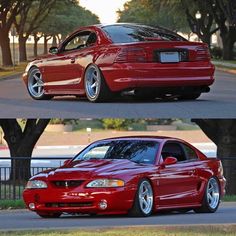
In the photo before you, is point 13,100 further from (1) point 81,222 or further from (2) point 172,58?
(1) point 81,222

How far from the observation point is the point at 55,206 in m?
10.9

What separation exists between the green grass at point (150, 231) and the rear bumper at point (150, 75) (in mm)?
4208

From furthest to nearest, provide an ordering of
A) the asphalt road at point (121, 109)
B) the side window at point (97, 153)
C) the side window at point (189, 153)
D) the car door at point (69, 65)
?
the car door at point (69, 65) → the side window at point (189, 153) → the asphalt road at point (121, 109) → the side window at point (97, 153)

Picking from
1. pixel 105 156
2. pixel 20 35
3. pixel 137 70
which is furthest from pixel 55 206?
pixel 20 35

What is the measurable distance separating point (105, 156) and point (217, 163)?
2.52m

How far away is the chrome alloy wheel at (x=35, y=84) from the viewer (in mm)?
14875

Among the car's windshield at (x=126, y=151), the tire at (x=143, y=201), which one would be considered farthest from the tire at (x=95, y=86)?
the tire at (x=143, y=201)

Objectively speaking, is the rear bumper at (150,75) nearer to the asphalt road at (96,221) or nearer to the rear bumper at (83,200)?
the asphalt road at (96,221)

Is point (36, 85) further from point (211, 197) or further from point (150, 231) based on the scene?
point (150, 231)

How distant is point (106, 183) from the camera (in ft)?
34.7

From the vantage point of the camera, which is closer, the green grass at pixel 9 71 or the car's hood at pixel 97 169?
the car's hood at pixel 97 169

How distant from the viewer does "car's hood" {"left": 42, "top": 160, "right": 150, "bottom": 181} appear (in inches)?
422

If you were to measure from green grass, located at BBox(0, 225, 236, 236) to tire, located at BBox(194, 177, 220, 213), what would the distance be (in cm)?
351

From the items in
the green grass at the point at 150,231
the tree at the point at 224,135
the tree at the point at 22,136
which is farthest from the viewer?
the tree at the point at 22,136
